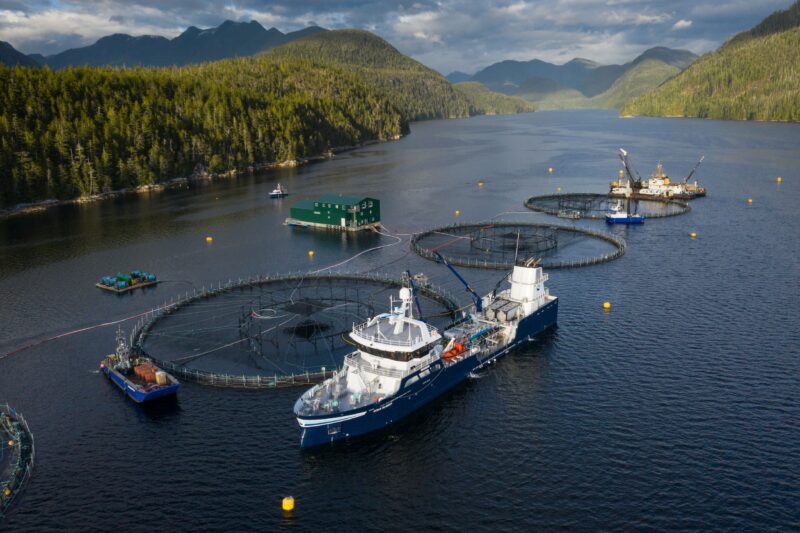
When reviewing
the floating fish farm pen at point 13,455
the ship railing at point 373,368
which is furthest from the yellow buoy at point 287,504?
the floating fish farm pen at point 13,455

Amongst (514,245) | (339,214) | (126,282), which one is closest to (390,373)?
(126,282)

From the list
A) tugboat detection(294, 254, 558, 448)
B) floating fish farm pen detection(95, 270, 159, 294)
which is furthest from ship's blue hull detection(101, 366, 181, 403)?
floating fish farm pen detection(95, 270, 159, 294)

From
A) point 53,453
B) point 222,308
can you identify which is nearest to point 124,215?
point 222,308

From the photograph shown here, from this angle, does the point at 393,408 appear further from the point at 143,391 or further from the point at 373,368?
the point at 143,391

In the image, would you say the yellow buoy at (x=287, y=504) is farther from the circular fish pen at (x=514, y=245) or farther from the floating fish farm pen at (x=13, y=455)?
the circular fish pen at (x=514, y=245)

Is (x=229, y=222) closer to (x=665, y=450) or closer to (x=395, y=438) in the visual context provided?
(x=395, y=438)

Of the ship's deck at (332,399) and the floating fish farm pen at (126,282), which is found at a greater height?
the floating fish farm pen at (126,282)

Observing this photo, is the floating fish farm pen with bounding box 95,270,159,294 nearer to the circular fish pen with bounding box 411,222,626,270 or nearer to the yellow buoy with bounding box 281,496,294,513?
the circular fish pen with bounding box 411,222,626,270
